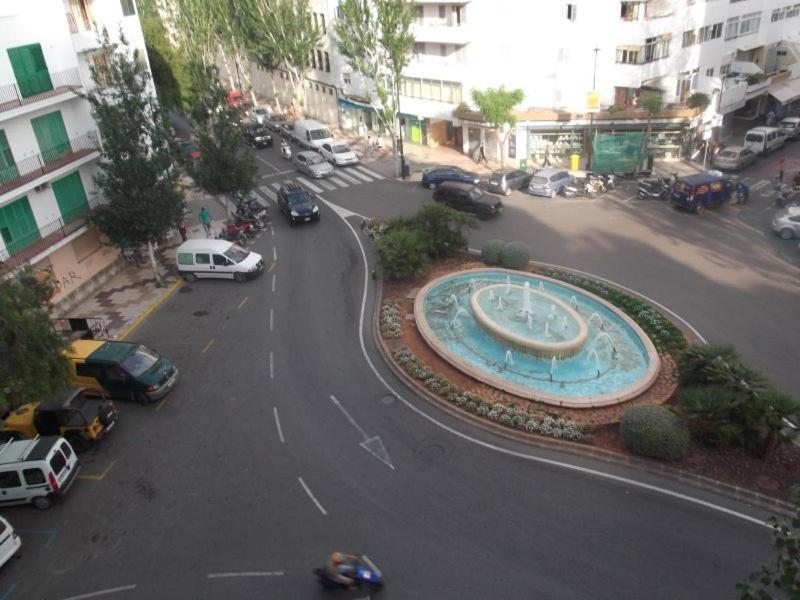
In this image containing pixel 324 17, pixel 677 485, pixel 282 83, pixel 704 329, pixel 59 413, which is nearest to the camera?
pixel 677 485

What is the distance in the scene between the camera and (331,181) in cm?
4269

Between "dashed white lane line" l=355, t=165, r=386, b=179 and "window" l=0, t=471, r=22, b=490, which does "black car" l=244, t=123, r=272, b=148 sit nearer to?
"dashed white lane line" l=355, t=165, r=386, b=179

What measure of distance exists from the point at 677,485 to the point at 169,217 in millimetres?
23003

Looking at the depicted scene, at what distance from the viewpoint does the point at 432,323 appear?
23.3 metres

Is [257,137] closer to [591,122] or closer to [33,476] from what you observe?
[591,122]

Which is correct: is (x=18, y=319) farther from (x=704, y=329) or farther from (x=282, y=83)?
(x=282, y=83)

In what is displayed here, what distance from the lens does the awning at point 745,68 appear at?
44250 millimetres

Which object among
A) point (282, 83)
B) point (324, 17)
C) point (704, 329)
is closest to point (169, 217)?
point (704, 329)

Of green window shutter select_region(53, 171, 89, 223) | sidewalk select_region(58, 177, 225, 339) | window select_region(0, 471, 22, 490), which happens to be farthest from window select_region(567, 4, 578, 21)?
window select_region(0, 471, 22, 490)

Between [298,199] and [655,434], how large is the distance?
2507 centimetres

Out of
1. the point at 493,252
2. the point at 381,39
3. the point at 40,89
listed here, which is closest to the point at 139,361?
the point at 40,89

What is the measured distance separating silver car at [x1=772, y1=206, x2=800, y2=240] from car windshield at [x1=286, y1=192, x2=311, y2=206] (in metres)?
24.6

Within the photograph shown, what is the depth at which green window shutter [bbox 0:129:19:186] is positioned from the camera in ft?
77.3

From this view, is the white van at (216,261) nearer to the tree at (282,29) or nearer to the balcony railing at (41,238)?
the balcony railing at (41,238)
